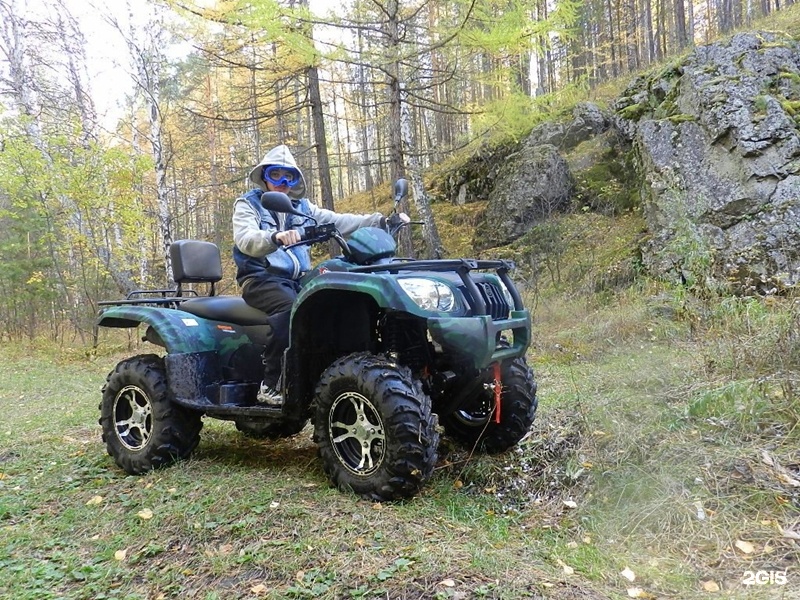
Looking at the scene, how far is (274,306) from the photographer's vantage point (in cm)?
362

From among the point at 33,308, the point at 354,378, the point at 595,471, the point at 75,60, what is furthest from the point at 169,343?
the point at 75,60

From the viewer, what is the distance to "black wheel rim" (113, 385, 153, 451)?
12.9 feet

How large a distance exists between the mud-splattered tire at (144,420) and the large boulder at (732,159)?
5781mm

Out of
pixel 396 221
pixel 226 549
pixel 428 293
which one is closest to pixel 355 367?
pixel 428 293

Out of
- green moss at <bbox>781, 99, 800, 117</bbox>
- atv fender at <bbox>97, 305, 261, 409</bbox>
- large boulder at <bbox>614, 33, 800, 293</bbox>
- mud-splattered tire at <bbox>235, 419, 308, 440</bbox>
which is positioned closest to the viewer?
atv fender at <bbox>97, 305, 261, 409</bbox>

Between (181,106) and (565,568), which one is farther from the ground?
(181,106)

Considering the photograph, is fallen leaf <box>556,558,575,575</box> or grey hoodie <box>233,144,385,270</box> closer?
fallen leaf <box>556,558,575,575</box>

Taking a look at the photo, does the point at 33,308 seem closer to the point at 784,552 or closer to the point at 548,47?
the point at 548,47

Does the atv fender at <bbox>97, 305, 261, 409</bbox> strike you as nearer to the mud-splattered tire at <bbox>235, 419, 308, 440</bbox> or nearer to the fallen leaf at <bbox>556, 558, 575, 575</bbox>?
the mud-splattered tire at <bbox>235, 419, 308, 440</bbox>

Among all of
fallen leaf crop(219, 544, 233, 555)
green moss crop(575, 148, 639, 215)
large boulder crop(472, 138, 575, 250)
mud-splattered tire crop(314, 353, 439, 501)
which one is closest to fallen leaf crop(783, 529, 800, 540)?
mud-splattered tire crop(314, 353, 439, 501)

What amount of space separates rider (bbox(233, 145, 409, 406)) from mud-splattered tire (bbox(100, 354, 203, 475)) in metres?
0.74

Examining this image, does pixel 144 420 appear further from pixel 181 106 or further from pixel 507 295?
pixel 181 106

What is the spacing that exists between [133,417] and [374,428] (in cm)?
207

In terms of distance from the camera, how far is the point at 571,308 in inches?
368
